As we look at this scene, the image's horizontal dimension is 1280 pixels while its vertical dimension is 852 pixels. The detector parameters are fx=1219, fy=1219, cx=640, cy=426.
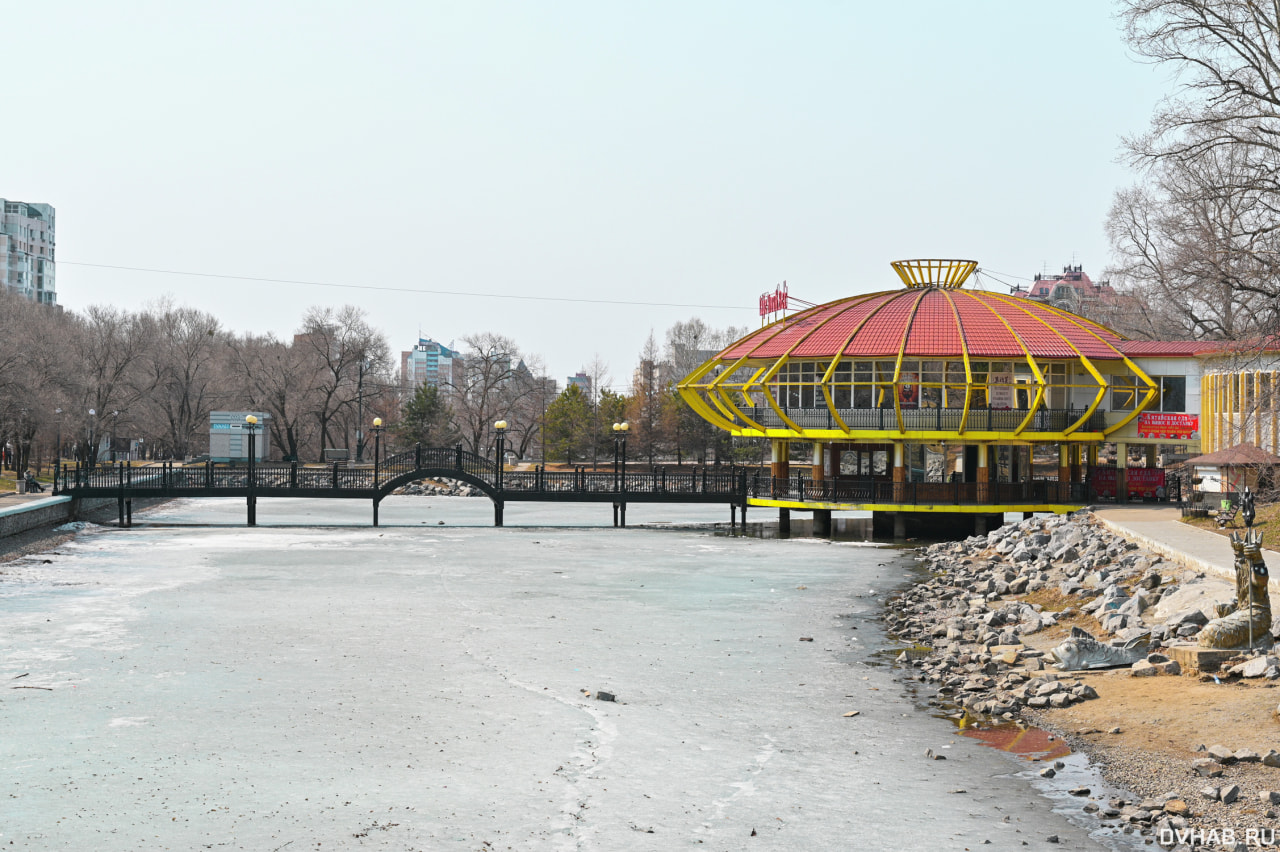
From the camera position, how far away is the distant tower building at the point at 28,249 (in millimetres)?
158000

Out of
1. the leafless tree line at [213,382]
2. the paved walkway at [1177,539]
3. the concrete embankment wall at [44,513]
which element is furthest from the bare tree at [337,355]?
the paved walkway at [1177,539]

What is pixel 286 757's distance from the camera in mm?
13703

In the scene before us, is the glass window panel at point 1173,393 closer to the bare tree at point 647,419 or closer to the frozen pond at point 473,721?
the frozen pond at point 473,721

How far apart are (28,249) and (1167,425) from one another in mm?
160859

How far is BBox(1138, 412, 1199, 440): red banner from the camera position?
43438 mm

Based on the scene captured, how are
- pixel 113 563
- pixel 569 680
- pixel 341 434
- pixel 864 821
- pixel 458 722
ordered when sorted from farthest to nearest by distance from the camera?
pixel 341 434
pixel 113 563
pixel 569 680
pixel 458 722
pixel 864 821

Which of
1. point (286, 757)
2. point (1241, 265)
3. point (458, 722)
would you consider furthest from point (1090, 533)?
point (286, 757)

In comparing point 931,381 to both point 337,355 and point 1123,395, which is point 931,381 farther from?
point 337,355

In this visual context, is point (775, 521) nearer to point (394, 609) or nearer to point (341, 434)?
point (394, 609)

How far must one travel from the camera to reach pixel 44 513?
4234 cm

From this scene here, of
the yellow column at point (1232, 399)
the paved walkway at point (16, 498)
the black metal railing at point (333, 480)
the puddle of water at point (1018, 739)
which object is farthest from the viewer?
the black metal railing at point (333, 480)

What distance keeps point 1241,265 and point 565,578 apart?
17564 mm

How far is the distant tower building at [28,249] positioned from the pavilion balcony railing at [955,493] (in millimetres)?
140621

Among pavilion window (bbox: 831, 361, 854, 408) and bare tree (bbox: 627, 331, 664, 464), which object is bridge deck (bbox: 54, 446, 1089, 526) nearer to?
pavilion window (bbox: 831, 361, 854, 408)
